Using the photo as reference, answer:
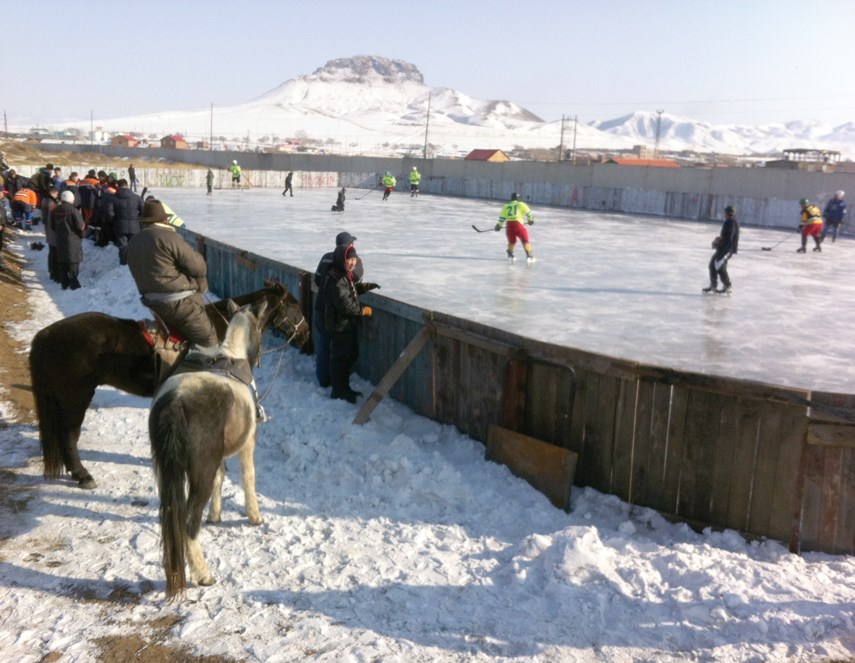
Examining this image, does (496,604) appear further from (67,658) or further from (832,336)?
(832,336)

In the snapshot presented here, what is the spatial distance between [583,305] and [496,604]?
7.19m

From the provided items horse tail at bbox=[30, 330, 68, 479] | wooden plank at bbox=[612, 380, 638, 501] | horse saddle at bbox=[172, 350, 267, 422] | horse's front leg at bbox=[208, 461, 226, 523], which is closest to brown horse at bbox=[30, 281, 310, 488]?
horse tail at bbox=[30, 330, 68, 479]

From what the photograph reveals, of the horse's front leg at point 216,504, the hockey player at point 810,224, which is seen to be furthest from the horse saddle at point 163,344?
the hockey player at point 810,224

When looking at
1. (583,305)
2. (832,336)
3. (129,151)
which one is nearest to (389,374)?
(583,305)

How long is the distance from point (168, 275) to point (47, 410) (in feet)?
4.63

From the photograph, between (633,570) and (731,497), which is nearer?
(633,570)

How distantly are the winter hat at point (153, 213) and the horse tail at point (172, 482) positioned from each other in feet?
6.67

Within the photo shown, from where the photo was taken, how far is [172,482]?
14.6ft

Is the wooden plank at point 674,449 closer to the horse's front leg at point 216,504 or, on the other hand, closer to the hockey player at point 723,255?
the horse's front leg at point 216,504

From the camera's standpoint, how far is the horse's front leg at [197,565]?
459 centimetres

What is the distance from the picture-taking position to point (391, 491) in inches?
234

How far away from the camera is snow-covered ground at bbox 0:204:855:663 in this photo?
4066 millimetres

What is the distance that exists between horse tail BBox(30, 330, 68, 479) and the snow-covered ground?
233 mm

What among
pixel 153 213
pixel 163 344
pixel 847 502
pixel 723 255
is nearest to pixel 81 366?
pixel 163 344
